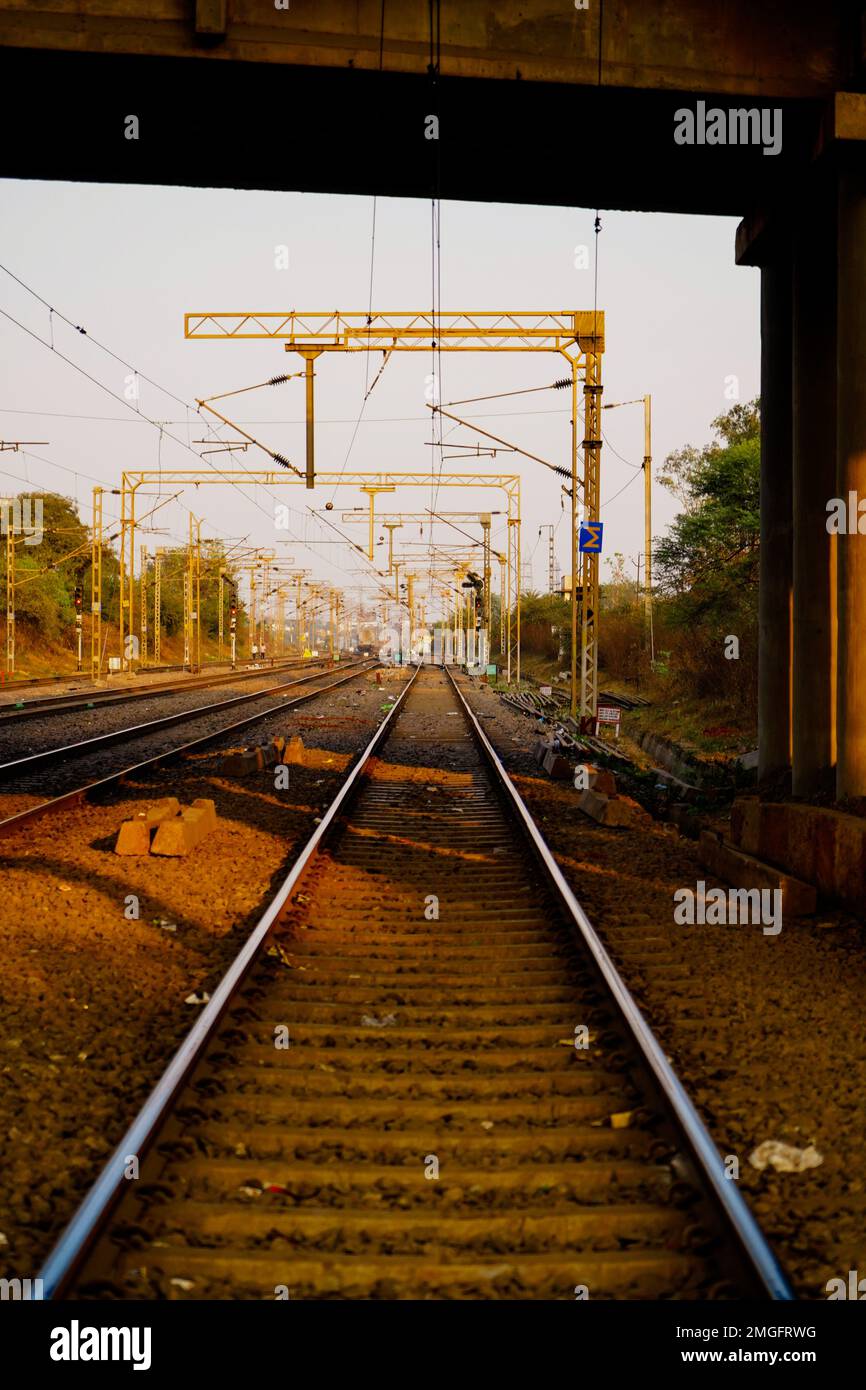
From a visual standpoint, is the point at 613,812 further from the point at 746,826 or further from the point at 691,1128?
the point at 691,1128

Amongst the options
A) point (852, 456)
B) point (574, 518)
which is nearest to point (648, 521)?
point (574, 518)

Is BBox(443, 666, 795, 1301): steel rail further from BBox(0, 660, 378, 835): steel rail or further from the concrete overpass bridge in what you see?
BBox(0, 660, 378, 835): steel rail

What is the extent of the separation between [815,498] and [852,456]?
1105 mm

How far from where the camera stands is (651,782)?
1630cm

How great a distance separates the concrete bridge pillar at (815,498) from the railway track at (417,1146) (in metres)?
3.84

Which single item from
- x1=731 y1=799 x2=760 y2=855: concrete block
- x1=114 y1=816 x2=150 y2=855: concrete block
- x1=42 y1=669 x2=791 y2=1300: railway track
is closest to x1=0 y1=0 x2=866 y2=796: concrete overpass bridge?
x1=731 y1=799 x2=760 y2=855: concrete block

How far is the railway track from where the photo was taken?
328 cm

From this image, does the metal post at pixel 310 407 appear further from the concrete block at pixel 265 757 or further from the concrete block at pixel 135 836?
the concrete block at pixel 135 836

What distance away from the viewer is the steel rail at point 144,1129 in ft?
10.2

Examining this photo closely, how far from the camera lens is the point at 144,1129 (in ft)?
12.8

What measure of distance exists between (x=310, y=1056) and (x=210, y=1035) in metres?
0.45

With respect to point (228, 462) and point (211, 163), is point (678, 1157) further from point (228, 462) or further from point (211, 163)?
point (228, 462)
